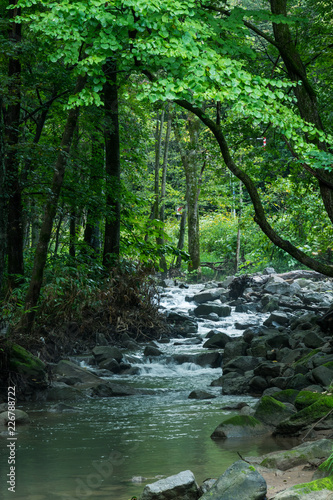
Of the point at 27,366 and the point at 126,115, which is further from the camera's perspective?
the point at 126,115

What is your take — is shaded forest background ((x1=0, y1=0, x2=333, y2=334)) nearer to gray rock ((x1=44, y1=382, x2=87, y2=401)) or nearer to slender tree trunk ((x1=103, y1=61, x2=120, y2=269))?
slender tree trunk ((x1=103, y1=61, x2=120, y2=269))

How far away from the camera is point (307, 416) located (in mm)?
5020

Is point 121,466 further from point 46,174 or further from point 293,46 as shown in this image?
point 46,174

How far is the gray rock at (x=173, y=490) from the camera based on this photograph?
338cm

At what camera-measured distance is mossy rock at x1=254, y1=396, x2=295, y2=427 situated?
5473mm

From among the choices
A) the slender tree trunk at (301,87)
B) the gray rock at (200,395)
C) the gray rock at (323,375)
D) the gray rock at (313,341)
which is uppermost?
the slender tree trunk at (301,87)

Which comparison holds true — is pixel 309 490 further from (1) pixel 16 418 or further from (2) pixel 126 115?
(2) pixel 126 115

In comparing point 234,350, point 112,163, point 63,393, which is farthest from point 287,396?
point 112,163

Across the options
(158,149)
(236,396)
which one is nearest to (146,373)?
(236,396)

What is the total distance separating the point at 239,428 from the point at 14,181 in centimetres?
636

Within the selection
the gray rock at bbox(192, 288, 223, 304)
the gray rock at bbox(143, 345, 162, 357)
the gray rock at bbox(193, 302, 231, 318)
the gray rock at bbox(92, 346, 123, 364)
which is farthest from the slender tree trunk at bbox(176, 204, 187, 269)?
the gray rock at bbox(92, 346, 123, 364)

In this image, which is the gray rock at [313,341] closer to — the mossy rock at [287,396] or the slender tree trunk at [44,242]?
the mossy rock at [287,396]

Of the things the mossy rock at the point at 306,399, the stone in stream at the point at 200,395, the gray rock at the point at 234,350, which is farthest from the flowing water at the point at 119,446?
the gray rock at the point at 234,350

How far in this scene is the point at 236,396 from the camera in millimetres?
7266
